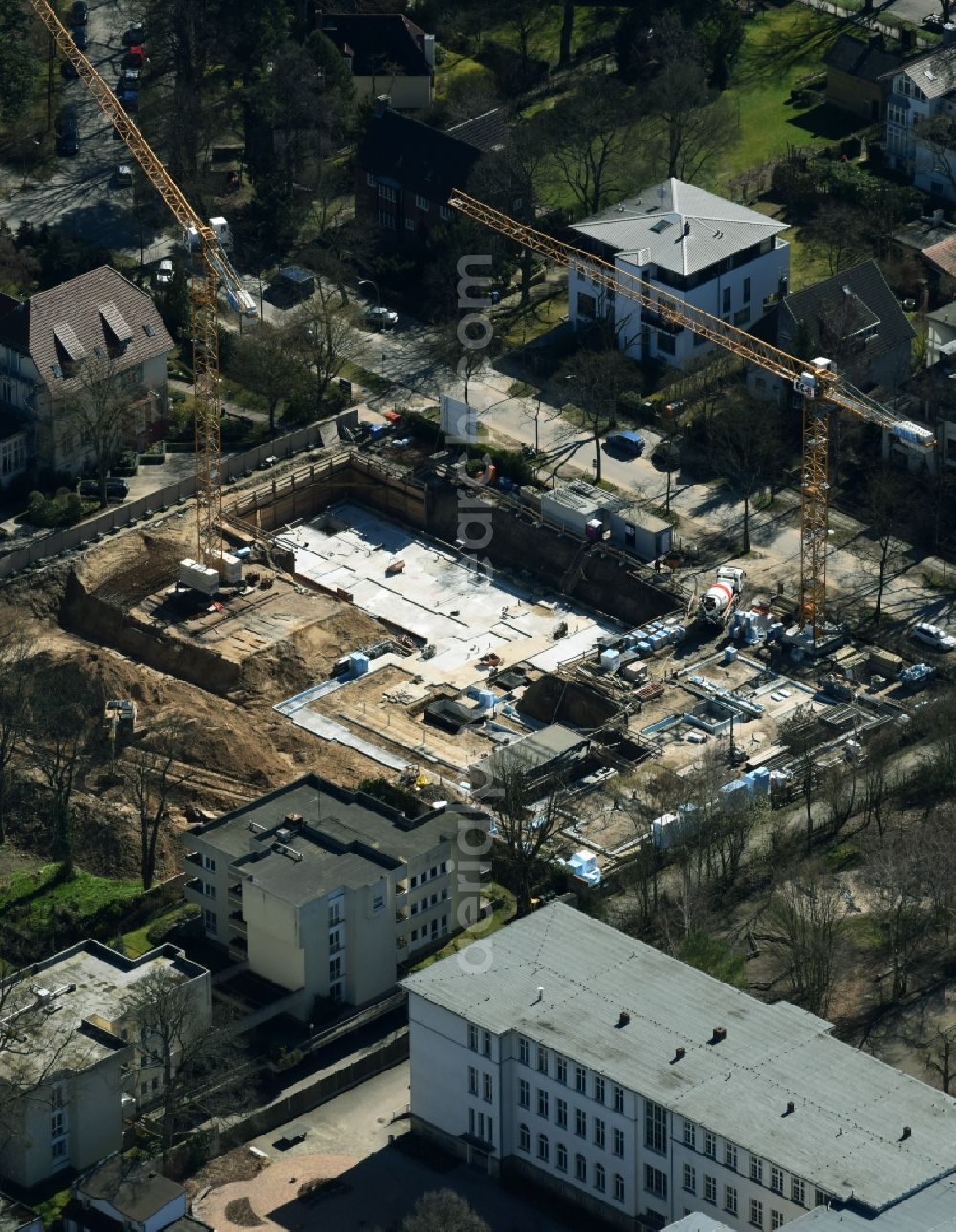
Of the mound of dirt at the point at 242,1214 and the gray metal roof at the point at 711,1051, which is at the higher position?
the gray metal roof at the point at 711,1051

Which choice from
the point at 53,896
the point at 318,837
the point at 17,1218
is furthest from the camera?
the point at 53,896

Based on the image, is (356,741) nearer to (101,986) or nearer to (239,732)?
(239,732)

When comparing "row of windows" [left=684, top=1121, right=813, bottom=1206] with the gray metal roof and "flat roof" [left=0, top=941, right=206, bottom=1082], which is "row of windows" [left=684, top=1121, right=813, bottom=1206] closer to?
the gray metal roof

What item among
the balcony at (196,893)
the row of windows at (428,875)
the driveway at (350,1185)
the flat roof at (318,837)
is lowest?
the driveway at (350,1185)

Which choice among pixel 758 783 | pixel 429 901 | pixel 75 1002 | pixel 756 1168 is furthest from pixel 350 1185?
pixel 758 783

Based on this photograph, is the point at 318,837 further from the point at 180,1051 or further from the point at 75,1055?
the point at 75,1055

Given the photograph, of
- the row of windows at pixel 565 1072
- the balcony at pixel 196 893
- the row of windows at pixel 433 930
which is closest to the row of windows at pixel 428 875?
the row of windows at pixel 433 930

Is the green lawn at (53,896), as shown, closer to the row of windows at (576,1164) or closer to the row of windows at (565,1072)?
the row of windows at (576,1164)
